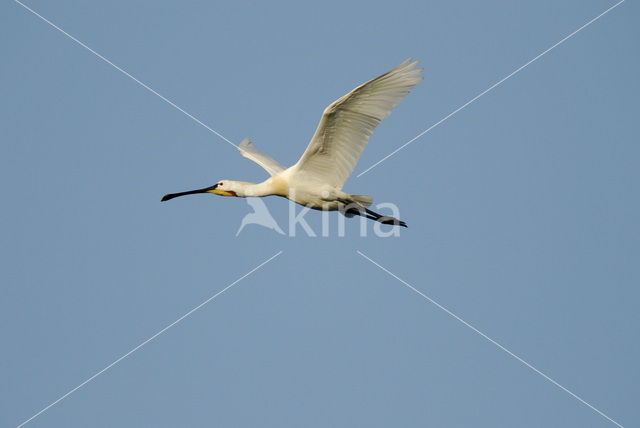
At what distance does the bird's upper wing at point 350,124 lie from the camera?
43.3ft

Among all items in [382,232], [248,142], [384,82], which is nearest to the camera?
[384,82]

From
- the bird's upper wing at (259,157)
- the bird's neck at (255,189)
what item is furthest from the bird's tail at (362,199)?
the bird's upper wing at (259,157)

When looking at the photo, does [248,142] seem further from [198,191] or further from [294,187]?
[294,187]

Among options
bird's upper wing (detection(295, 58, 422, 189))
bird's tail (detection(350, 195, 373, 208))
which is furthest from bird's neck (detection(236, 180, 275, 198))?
bird's tail (detection(350, 195, 373, 208))

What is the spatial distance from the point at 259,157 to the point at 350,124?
4.20 meters

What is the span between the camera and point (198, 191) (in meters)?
17.1

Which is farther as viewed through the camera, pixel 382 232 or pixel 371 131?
pixel 382 232

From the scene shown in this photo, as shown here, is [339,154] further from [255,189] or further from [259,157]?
[259,157]

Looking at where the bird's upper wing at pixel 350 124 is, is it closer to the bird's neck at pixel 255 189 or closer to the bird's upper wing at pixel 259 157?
the bird's neck at pixel 255 189

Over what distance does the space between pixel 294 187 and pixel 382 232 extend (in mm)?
2300

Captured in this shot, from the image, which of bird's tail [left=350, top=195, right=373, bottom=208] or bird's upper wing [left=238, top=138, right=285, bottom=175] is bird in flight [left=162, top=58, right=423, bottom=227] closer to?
bird's tail [left=350, top=195, right=373, bottom=208]

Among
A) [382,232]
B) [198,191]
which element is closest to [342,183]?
[382,232]

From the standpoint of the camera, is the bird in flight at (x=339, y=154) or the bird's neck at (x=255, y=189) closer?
the bird in flight at (x=339, y=154)

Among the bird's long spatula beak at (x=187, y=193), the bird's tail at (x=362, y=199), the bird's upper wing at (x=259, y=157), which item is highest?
the bird's upper wing at (x=259, y=157)
